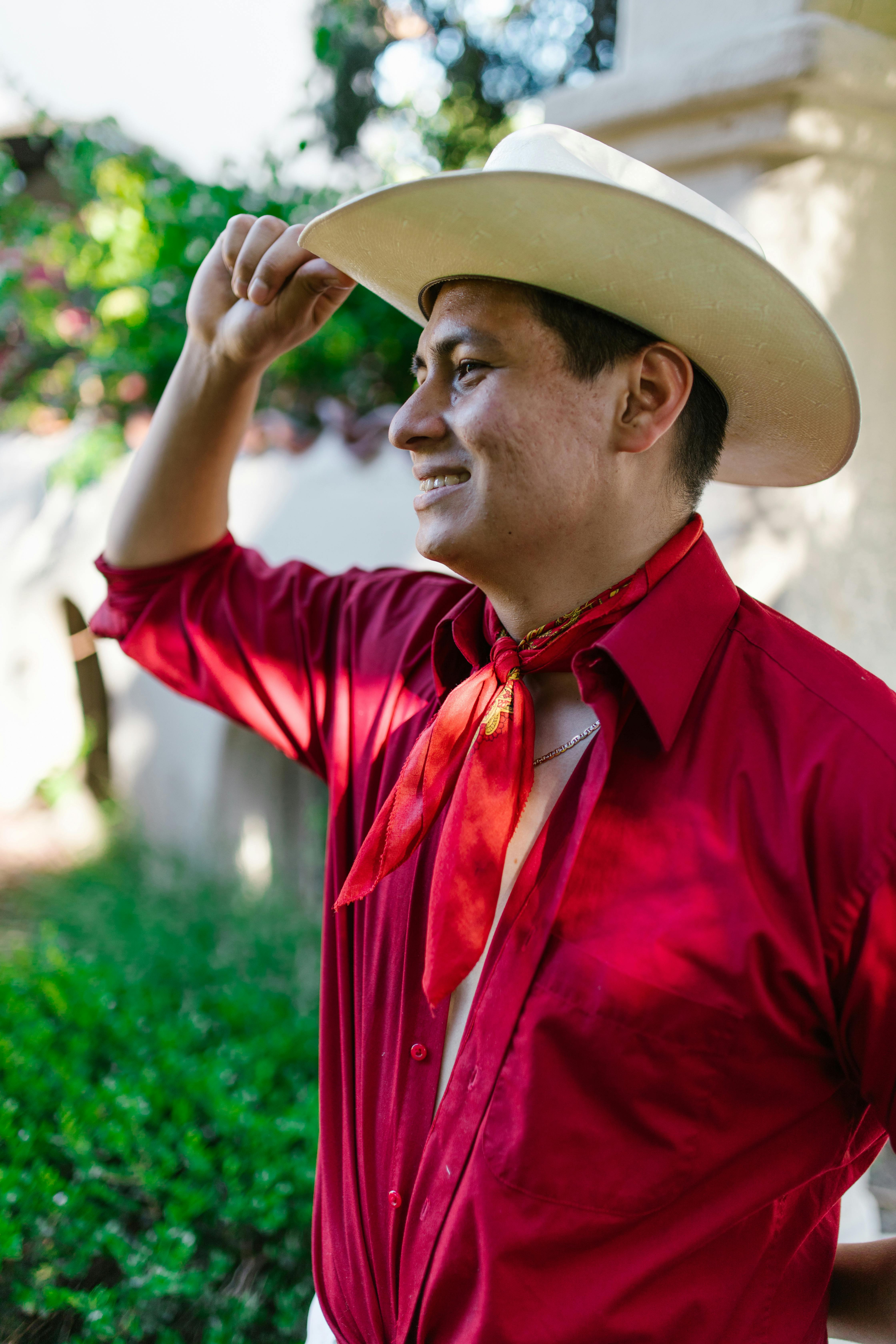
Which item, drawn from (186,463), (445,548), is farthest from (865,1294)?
(186,463)

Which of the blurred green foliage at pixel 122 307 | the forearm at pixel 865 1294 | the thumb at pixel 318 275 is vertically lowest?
the forearm at pixel 865 1294

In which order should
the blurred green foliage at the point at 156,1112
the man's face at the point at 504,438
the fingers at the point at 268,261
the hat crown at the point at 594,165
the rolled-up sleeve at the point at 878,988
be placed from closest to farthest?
1. the rolled-up sleeve at the point at 878,988
2. the hat crown at the point at 594,165
3. the man's face at the point at 504,438
4. the fingers at the point at 268,261
5. the blurred green foliage at the point at 156,1112

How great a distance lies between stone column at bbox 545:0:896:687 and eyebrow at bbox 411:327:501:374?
137cm

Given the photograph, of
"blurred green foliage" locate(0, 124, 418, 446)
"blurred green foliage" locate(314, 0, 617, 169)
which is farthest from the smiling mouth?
"blurred green foliage" locate(314, 0, 617, 169)

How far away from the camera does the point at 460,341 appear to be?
1.52 meters

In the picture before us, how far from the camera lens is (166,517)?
1949 mm

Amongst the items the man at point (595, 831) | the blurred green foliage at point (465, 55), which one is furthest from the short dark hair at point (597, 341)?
the blurred green foliage at point (465, 55)

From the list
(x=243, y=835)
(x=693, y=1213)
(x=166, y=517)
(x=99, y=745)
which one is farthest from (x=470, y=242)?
(x=99, y=745)

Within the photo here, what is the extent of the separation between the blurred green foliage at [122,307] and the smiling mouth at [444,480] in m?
3.20

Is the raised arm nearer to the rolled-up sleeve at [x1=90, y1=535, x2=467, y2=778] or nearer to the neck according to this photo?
the rolled-up sleeve at [x1=90, y1=535, x2=467, y2=778]

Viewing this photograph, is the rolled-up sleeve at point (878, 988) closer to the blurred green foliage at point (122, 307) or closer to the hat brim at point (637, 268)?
the hat brim at point (637, 268)

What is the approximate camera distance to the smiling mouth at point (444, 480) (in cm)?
151

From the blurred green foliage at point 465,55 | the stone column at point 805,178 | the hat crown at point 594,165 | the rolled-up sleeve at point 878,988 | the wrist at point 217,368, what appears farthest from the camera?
the blurred green foliage at point 465,55

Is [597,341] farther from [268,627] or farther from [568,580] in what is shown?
[268,627]
